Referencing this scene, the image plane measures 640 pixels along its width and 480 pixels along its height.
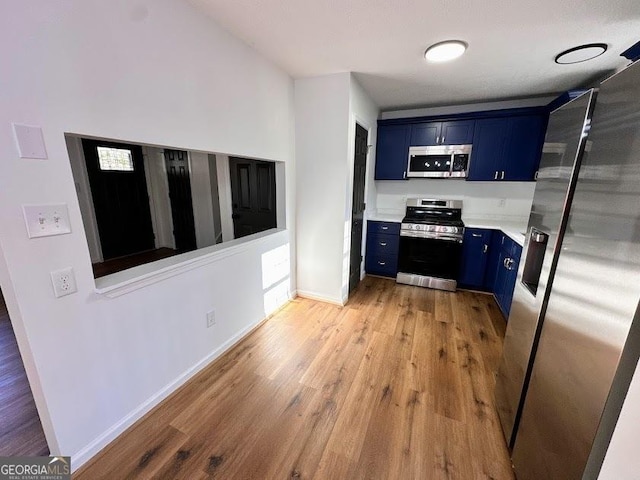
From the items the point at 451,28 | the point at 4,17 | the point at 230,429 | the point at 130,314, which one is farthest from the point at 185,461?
the point at 451,28

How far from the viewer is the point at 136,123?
1404mm

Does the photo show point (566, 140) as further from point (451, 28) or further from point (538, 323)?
point (451, 28)

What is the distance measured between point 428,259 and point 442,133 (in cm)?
175

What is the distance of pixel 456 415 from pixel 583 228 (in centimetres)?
140

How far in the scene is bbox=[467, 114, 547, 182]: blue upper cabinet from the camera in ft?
10.4

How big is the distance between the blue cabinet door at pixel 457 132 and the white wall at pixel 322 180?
5.57ft

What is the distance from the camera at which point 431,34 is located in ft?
6.02

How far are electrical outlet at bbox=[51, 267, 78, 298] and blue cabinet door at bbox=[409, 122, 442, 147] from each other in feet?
12.6

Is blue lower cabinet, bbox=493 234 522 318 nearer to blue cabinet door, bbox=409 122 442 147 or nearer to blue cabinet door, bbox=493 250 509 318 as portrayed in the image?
blue cabinet door, bbox=493 250 509 318

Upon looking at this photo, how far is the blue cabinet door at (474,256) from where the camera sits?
329 centimetres

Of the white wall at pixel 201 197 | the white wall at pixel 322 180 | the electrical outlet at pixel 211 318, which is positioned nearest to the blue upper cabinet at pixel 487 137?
the white wall at pixel 322 180

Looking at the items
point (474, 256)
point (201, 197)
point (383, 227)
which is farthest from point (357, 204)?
point (201, 197)

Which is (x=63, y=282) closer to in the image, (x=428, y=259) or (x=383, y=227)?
(x=383, y=227)

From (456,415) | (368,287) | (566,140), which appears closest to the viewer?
(566,140)
